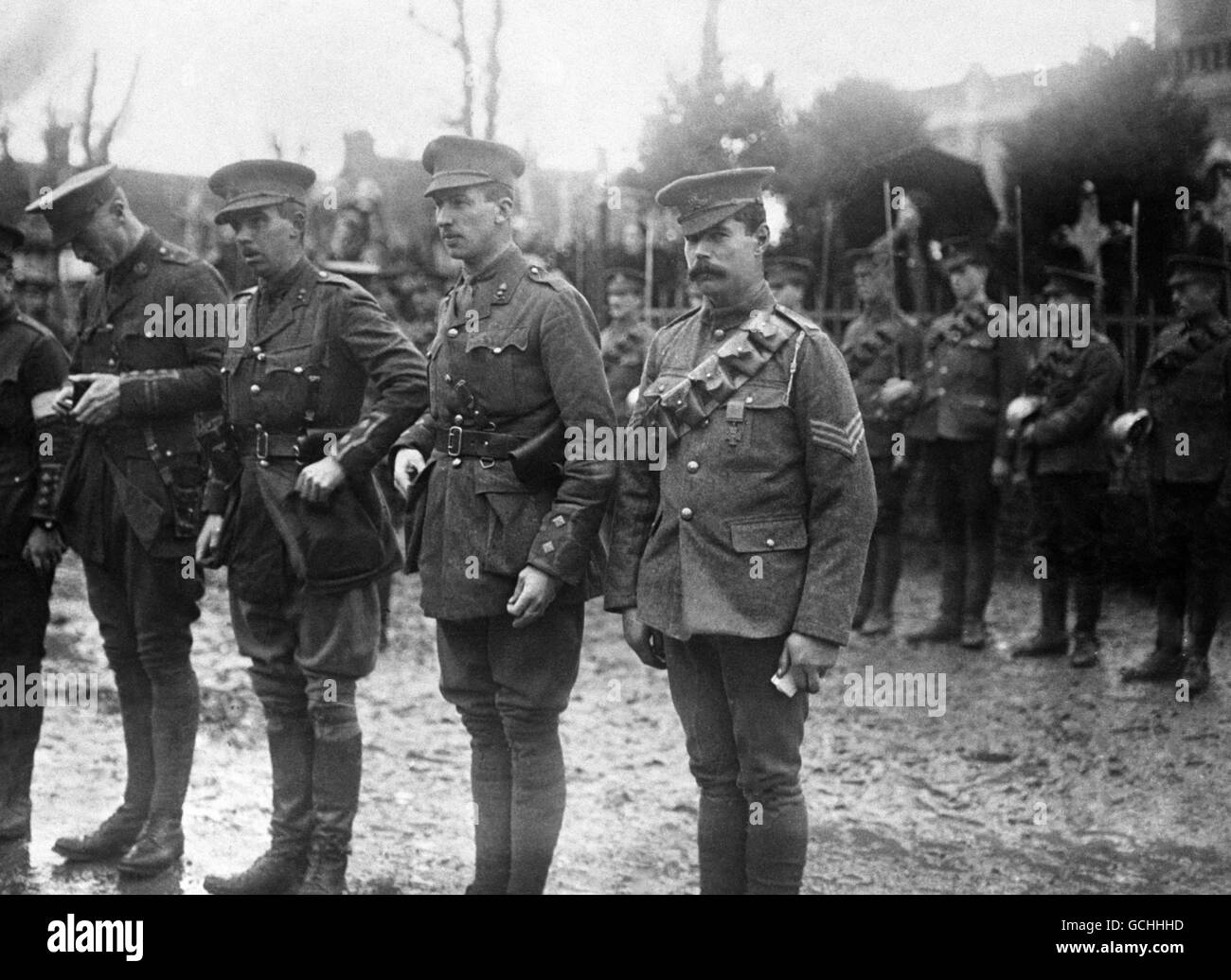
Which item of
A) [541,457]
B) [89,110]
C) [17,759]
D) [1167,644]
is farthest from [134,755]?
[89,110]

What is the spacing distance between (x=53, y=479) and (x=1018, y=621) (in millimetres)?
6255

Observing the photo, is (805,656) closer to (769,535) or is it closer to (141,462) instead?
(769,535)

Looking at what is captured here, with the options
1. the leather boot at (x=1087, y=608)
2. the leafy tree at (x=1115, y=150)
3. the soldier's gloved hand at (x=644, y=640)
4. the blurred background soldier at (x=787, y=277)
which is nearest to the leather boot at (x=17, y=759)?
the soldier's gloved hand at (x=644, y=640)

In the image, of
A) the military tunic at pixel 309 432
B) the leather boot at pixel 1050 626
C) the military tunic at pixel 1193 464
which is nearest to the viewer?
the military tunic at pixel 309 432

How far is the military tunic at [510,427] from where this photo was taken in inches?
154

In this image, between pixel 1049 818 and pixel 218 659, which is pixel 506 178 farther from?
pixel 218 659

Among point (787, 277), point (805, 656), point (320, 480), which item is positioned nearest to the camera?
point (805, 656)

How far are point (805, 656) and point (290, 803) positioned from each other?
6.31ft

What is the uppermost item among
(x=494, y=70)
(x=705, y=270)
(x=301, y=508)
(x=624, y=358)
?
(x=494, y=70)

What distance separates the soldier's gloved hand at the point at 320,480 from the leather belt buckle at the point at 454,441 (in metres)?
0.39

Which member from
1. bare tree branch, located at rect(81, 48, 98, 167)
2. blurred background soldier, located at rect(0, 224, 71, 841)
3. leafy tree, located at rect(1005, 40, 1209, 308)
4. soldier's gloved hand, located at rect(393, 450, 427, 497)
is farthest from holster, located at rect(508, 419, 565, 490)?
leafy tree, located at rect(1005, 40, 1209, 308)

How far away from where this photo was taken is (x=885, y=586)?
869 centimetres

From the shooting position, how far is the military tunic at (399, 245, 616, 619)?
3.91 meters

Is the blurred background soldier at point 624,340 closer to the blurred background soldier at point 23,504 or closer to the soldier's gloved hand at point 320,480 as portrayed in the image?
the blurred background soldier at point 23,504
